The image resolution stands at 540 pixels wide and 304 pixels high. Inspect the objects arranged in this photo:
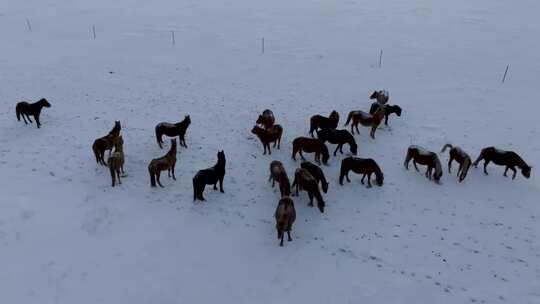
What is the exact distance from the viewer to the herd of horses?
11969mm

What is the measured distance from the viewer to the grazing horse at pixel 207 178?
11875 mm

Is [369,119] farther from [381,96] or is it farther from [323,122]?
[381,96]

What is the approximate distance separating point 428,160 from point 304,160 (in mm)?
4075

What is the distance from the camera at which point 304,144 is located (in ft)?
45.4

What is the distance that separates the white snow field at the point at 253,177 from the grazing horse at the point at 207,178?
0.34m

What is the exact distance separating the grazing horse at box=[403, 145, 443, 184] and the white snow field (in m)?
0.34

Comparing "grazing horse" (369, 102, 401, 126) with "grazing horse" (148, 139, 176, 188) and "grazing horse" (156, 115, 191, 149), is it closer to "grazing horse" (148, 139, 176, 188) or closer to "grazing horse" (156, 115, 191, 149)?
"grazing horse" (156, 115, 191, 149)

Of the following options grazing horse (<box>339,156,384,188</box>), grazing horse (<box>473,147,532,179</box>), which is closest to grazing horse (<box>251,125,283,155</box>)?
grazing horse (<box>339,156,384,188</box>)

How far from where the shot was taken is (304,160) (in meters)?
14.3

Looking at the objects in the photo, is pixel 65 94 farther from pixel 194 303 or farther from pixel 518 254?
pixel 518 254

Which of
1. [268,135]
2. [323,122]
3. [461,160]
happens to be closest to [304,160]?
[268,135]

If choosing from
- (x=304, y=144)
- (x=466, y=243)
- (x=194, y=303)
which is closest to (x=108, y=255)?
(x=194, y=303)

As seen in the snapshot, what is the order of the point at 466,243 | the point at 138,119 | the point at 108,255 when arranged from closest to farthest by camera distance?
the point at 108,255, the point at 466,243, the point at 138,119

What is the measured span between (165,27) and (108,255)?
2269cm
